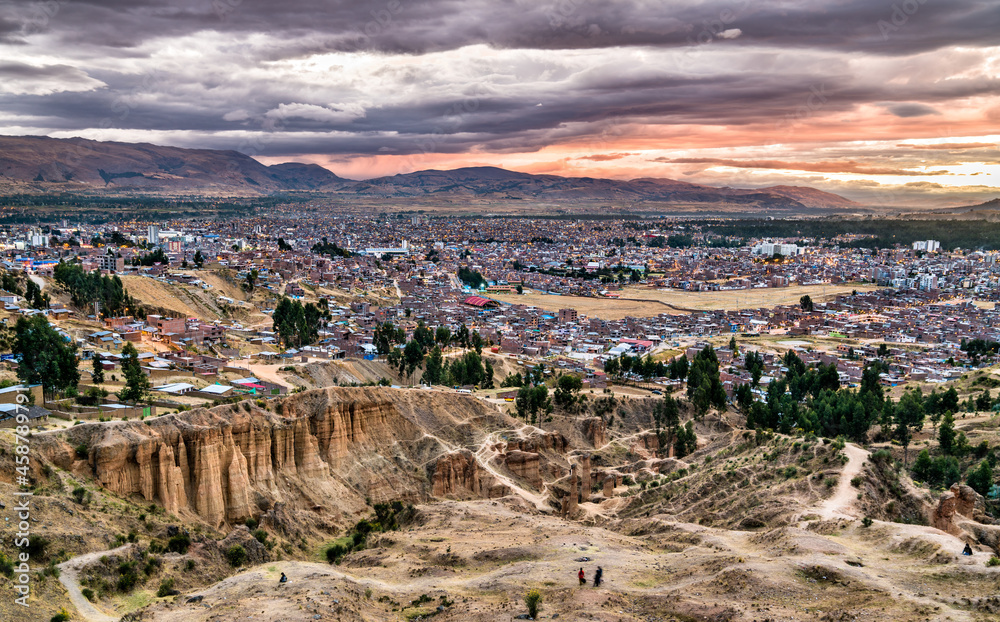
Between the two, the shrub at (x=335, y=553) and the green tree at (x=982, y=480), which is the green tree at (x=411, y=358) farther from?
the green tree at (x=982, y=480)

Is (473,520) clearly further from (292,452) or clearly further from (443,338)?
(443,338)

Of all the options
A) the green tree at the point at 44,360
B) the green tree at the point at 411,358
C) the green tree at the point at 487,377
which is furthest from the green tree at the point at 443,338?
the green tree at the point at 44,360

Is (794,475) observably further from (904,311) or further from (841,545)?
(904,311)

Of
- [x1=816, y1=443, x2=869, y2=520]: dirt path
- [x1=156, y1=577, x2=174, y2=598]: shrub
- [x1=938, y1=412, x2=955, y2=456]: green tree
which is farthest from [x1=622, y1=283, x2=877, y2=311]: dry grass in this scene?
[x1=156, y1=577, x2=174, y2=598]: shrub

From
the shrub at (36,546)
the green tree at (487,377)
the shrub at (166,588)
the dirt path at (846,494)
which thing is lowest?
the green tree at (487,377)

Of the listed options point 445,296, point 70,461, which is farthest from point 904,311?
point 70,461

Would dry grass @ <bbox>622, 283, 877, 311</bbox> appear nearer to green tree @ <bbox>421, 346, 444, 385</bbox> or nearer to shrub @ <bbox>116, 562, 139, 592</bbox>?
green tree @ <bbox>421, 346, 444, 385</bbox>

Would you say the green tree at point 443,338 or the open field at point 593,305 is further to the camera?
the open field at point 593,305
